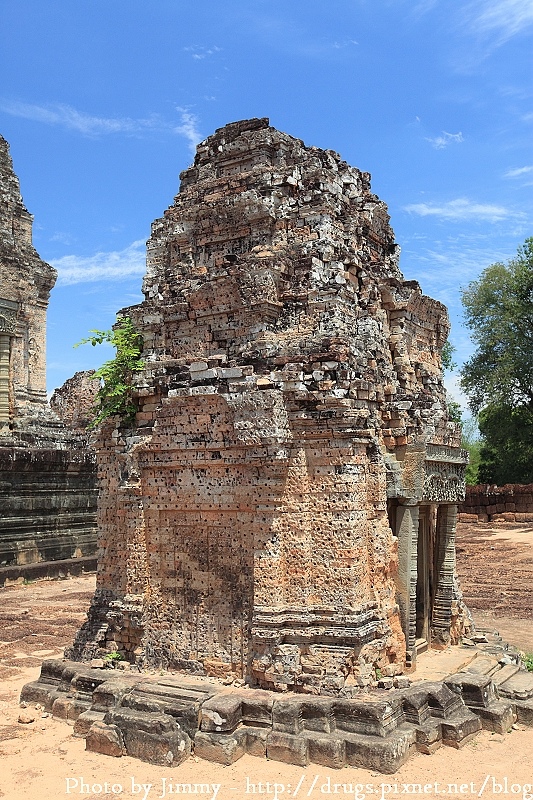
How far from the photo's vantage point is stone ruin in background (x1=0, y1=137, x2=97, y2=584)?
61.5ft

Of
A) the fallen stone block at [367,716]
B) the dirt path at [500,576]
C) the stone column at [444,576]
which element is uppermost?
the stone column at [444,576]

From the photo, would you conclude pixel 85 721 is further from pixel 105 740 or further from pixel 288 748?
pixel 288 748

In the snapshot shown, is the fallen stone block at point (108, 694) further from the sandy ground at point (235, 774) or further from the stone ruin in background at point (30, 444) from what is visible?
the stone ruin in background at point (30, 444)

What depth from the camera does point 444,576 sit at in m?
9.72

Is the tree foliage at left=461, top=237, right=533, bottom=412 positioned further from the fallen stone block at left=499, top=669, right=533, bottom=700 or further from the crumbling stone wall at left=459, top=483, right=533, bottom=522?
the fallen stone block at left=499, top=669, right=533, bottom=700

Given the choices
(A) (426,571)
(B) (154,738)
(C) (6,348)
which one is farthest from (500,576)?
(C) (6,348)

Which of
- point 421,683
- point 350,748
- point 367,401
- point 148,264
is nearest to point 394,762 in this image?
point 350,748

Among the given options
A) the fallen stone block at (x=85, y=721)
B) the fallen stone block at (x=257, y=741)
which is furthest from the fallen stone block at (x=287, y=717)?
the fallen stone block at (x=85, y=721)

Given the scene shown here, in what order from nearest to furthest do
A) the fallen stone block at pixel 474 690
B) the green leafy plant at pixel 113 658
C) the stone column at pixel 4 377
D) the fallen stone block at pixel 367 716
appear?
the fallen stone block at pixel 367 716 < the fallen stone block at pixel 474 690 < the green leafy plant at pixel 113 658 < the stone column at pixel 4 377

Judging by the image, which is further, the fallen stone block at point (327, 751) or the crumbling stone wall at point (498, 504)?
the crumbling stone wall at point (498, 504)

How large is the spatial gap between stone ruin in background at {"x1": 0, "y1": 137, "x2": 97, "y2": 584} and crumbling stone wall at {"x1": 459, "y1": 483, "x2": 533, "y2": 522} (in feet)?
53.5

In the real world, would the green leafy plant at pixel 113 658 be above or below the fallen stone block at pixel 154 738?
above

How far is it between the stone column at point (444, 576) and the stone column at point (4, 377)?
15818mm

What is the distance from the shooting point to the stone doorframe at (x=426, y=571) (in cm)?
833
